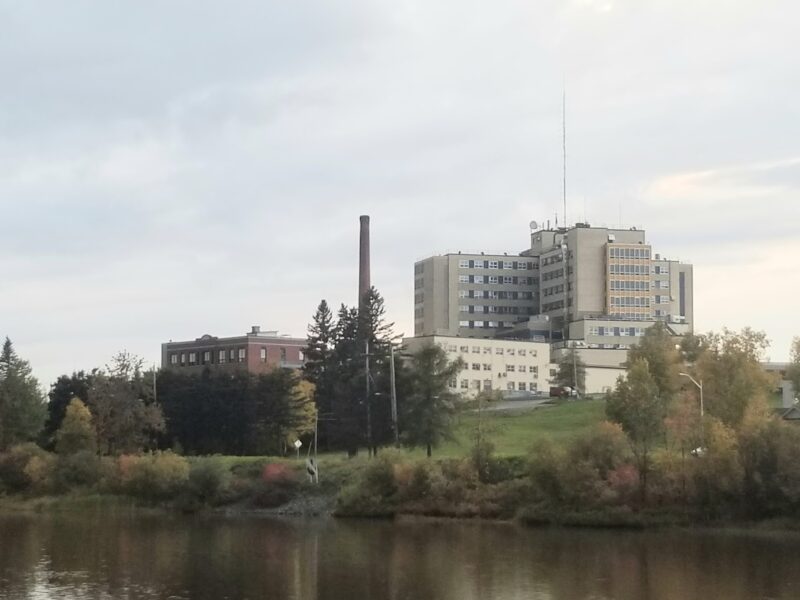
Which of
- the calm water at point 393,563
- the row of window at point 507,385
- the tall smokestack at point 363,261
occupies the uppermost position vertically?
the tall smokestack at point 363,261

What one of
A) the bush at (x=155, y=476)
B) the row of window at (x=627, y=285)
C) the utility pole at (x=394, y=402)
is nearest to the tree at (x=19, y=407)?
the bush at (x=155, y=476)

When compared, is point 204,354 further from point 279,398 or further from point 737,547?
point 737,547

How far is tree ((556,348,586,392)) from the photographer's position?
155m

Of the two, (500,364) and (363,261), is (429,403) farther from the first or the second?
(500,364)

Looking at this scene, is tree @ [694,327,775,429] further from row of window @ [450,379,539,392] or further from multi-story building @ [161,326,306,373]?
multi-story building @ [161,326,306,373]

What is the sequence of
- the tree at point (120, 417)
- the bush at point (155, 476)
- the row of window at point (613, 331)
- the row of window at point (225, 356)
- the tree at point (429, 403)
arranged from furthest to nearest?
the row of window at point (225, 356) < the row of window at point (613, 331) < the tree at point (120, 417) < the tree at point (429, 403) < the bush at point (155, 476)

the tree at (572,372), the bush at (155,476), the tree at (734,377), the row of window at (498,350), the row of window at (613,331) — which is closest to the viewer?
the tree at (734,377)

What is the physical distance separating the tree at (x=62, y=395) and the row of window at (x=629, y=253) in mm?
92386

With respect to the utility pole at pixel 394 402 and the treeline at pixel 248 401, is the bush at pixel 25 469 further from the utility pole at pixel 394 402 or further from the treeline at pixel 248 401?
the utility pole at pixel 394 402

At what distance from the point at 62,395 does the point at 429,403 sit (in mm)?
54472

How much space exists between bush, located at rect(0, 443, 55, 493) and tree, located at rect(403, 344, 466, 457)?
109 feet

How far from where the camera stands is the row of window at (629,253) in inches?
7672

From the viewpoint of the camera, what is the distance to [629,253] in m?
197

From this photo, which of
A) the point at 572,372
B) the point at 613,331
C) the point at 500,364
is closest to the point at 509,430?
the point at 572,372
